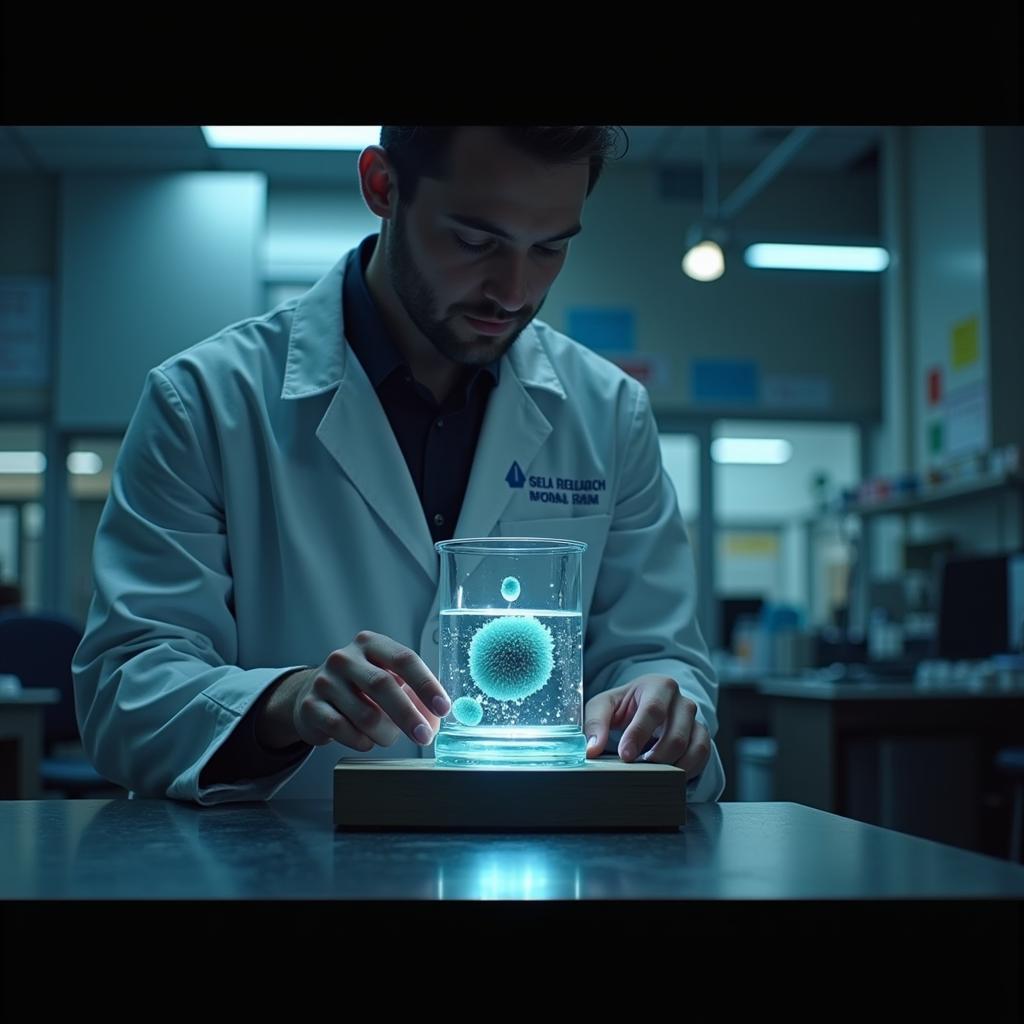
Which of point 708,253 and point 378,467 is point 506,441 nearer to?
point 378,467

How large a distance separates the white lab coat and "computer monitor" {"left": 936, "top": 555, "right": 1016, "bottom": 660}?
3.32 meters

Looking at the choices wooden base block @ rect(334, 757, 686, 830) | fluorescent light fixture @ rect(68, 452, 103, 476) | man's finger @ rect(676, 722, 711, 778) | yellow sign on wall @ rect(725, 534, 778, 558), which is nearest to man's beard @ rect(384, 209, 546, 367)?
man's finger @ rect(676, 722, 711, 778)

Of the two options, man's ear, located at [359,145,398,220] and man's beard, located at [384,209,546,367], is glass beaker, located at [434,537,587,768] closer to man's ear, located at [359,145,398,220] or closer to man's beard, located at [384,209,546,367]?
man's beard, located at [384,209,546,367]

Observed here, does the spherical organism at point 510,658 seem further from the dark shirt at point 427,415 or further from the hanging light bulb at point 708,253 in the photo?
the hanging light bulb at point 708,253

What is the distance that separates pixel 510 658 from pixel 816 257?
17.3 feet

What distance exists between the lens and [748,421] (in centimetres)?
696

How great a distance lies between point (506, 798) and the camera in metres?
0.84

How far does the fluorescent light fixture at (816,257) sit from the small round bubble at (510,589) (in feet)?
16.3

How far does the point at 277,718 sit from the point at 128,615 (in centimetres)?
26

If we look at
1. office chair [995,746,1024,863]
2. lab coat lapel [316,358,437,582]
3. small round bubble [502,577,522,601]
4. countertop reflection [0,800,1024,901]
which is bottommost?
office chair [995,746,1024,863]

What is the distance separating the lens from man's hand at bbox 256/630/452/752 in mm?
918

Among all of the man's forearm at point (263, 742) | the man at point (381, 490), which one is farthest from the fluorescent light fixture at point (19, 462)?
the man's forearm at point (263, 742)

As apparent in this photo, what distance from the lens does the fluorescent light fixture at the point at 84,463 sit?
257 inches
